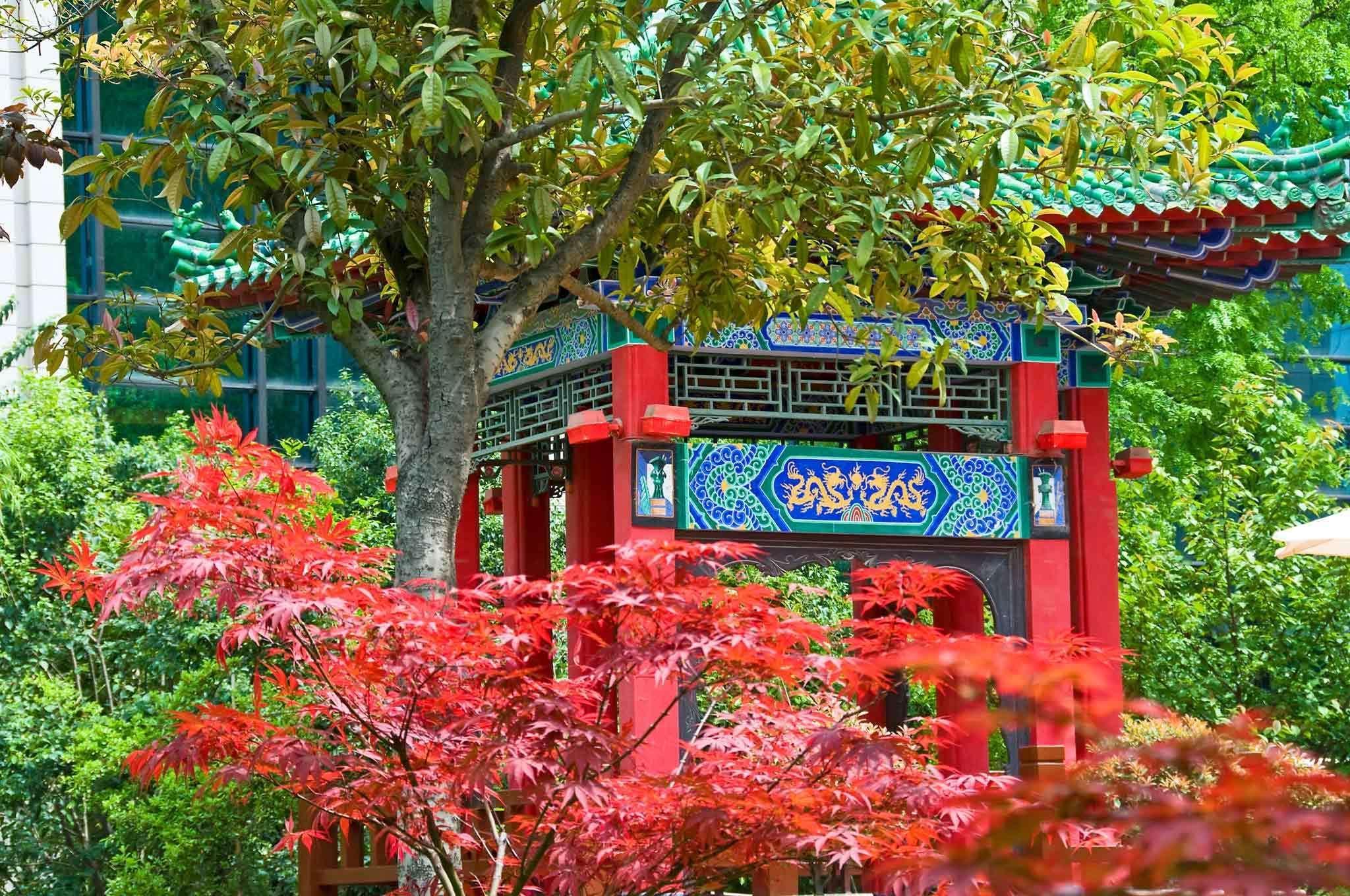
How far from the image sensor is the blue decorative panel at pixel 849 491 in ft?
25.8

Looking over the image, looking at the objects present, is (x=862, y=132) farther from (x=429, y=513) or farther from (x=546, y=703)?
(x=546, y=703)

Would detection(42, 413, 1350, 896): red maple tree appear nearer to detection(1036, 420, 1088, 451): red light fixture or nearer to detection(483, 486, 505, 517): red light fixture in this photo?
detection(1036, 420, 1088, 451): red light fixture

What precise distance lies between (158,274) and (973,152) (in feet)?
59.8

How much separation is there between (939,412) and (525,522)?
8.26ft

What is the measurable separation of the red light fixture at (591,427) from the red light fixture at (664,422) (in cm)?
15

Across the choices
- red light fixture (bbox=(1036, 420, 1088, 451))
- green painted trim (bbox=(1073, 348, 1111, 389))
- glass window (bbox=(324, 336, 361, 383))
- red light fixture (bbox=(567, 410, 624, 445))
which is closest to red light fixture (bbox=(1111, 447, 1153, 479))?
green painted trim (bbox=(1073, 348, 1111, 389))

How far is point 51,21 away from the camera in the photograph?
50.5 feet

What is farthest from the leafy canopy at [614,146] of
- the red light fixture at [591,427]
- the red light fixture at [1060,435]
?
the red light fixture at [1060,435]

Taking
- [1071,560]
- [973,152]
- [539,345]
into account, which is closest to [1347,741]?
[1071,560]

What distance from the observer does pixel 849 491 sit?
807 centimetres

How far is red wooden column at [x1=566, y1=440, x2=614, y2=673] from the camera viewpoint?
8875mm

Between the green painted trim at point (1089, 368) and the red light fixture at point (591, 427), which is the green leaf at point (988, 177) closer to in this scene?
the red light fixture at point (591, 427)

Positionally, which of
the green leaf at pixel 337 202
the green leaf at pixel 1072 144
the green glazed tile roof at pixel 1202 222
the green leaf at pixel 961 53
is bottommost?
the green leaf at pixel 337 202

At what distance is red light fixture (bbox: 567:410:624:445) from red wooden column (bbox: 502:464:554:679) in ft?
6.38
